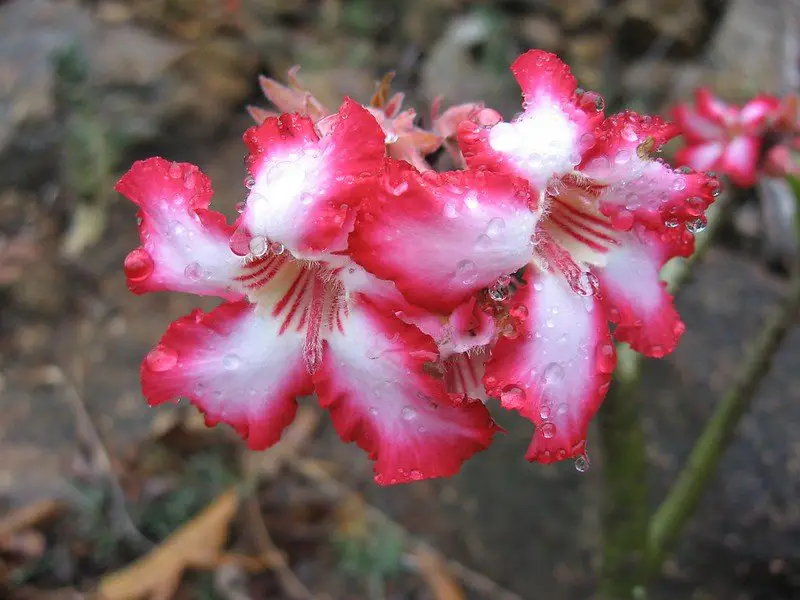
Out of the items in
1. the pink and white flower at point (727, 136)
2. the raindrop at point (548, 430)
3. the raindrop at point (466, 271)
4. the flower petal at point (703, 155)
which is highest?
the raindrop at point (466, 271)

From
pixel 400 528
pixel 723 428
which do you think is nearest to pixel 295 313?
pixel 723 428

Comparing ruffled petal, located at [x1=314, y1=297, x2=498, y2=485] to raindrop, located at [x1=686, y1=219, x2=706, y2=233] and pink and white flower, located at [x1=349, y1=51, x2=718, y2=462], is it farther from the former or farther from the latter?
raindrop, located at [x1=686, y1=219, x2=706, y2=233]

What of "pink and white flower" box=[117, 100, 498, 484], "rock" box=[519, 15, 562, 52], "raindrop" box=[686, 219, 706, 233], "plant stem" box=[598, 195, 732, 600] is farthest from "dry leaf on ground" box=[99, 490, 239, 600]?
"rock" box=[519, 15, 562, 52]

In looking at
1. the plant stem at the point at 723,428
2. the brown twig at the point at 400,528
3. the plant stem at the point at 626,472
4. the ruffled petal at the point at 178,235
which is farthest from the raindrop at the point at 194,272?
the brown twig at the point at 400,528

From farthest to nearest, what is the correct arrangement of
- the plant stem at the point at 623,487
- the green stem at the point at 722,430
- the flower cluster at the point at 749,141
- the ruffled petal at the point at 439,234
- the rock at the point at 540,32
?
the rock at the point at 540,32 → the flower cluster at the point at 749,141 → the green stem at the point at 722,430 → the plant stem at the point at 623,487 → the ruffled petal at the point at 439,234

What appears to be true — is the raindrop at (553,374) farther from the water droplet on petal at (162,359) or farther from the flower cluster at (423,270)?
Answer: the water droplet on petal at (162,359)

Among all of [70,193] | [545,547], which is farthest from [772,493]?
[70,193]

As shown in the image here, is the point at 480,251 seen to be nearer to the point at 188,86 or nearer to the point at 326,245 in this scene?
the point at 326,245
